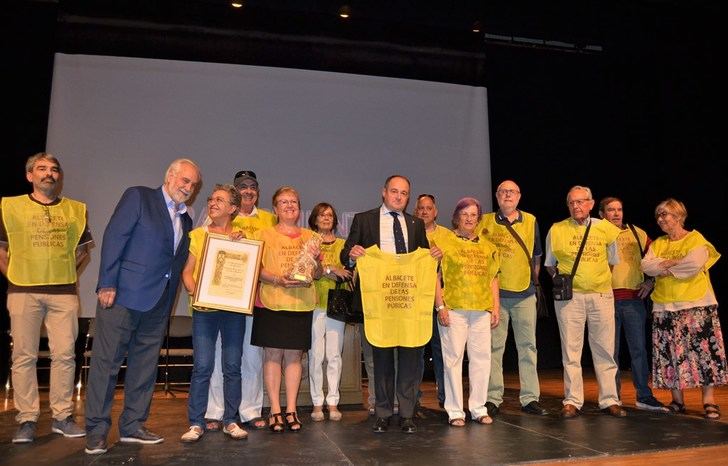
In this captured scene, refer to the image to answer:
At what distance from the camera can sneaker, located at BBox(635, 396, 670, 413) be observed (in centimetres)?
457

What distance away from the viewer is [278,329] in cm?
371

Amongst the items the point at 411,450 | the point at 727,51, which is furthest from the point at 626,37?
the point at 411,450

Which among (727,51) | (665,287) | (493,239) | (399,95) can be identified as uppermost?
(727,51)

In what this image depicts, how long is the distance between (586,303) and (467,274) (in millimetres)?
1070

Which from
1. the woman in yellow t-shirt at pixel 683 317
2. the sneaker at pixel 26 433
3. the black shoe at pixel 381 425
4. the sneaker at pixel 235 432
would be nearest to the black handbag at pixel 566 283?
the woman in yellow t-shirt at pixel 683 317

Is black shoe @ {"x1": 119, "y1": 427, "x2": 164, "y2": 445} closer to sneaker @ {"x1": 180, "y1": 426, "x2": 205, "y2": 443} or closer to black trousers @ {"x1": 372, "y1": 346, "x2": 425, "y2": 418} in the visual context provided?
sneaker @ {"x1": 180, "y1": 426, "x2": 205, "y2": 443}

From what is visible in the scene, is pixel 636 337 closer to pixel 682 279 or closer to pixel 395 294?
pixel 682 279

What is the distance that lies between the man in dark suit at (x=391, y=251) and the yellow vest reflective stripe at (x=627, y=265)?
185 cm

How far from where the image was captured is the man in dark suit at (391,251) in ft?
12.4

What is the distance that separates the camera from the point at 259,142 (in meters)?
6.75

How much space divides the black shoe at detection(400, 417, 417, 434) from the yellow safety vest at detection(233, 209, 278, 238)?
5.11 ft

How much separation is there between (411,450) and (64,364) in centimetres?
217

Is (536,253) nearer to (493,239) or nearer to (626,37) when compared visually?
(493,239)

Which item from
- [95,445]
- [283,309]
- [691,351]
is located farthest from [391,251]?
[691,351]
